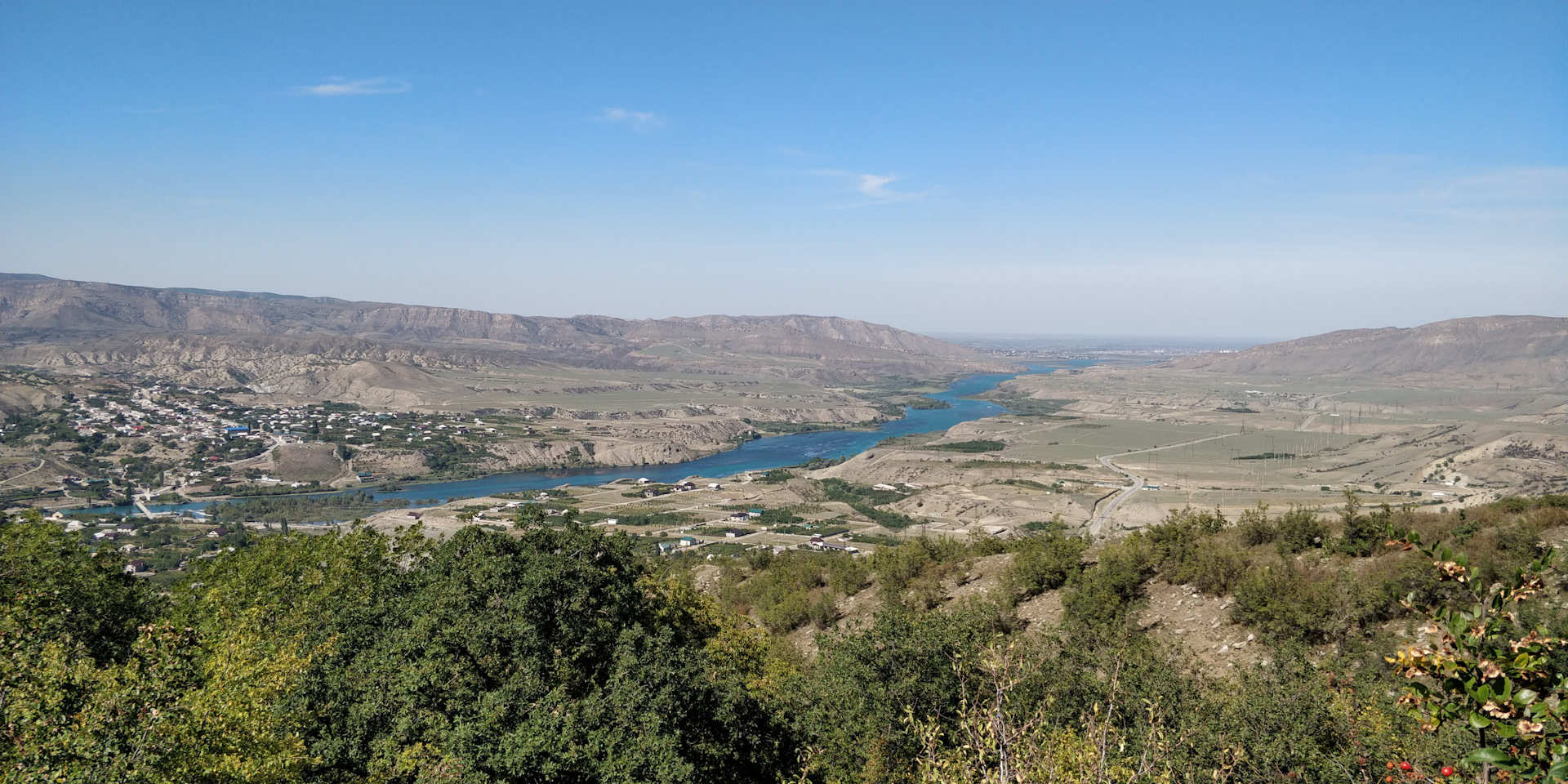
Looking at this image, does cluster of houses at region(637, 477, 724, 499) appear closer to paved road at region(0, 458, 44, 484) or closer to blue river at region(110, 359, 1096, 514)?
blue river at region(110, 359, 1096, 514)

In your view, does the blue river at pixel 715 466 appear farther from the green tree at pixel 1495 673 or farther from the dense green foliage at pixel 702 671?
the green tree at pixel 1495 673

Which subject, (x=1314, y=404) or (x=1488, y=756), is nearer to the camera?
(x=1488, y=756)

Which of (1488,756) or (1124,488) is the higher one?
(1488,756)

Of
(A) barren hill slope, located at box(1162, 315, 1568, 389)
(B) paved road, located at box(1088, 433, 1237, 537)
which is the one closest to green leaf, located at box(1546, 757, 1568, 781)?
(B) paved road, located at box(1088, 433, 1237, 537)

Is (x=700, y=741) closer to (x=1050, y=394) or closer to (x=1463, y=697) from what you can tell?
(x=1463, y=697)

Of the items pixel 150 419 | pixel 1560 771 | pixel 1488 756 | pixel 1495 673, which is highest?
pixel 1495 673

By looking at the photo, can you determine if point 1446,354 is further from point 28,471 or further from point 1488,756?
point 28,471

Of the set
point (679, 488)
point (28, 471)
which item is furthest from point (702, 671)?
point (28, 471)
